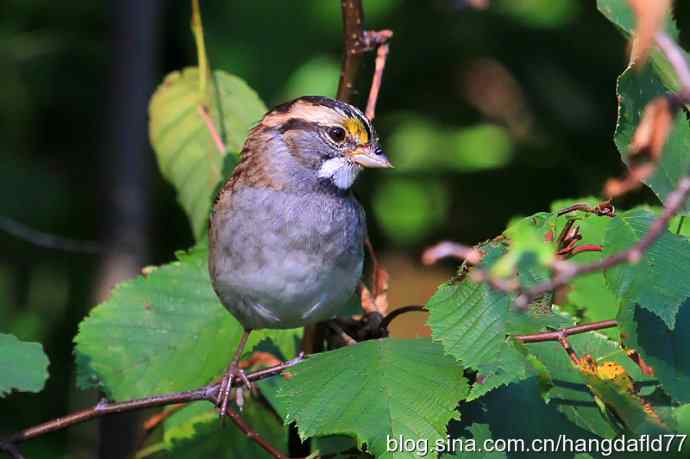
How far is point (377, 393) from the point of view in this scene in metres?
2.42

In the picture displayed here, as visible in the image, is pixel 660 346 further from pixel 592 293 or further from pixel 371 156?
pixel 371 156

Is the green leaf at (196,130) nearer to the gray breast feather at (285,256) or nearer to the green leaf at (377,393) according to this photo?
the gray breast feather at (285,256)

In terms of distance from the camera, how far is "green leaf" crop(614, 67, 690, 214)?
2336mm

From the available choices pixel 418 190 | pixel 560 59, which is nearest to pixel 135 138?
pixel 418 190

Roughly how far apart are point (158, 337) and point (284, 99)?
253cm

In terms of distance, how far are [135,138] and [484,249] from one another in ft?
12.5

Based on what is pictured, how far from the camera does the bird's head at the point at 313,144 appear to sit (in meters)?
3.44

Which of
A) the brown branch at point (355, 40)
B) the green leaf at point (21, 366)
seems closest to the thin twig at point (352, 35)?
the brown branch at point (355, 40)

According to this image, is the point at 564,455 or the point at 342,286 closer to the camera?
the point at 564,455

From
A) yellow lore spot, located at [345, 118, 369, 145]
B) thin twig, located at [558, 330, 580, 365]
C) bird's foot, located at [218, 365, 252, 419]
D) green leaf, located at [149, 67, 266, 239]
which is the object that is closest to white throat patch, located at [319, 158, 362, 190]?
yellow lore spot, located at [345, 118, 369, 145]

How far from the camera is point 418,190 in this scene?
5781mm

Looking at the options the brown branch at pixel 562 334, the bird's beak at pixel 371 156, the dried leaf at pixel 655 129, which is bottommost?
the brown branch at pixel 562 334

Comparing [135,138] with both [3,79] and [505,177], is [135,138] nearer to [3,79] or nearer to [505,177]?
[3,79]

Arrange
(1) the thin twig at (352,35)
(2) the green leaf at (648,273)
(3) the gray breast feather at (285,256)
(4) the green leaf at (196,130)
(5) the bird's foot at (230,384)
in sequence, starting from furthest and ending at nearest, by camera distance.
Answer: (4) the green leaf at (196,130) → (3) the gray breast feather at (285,256) → (1) the thin twig at (352,35) → (5) the bird's foot at (230,384) → (2) the green leaf at (648,273)
